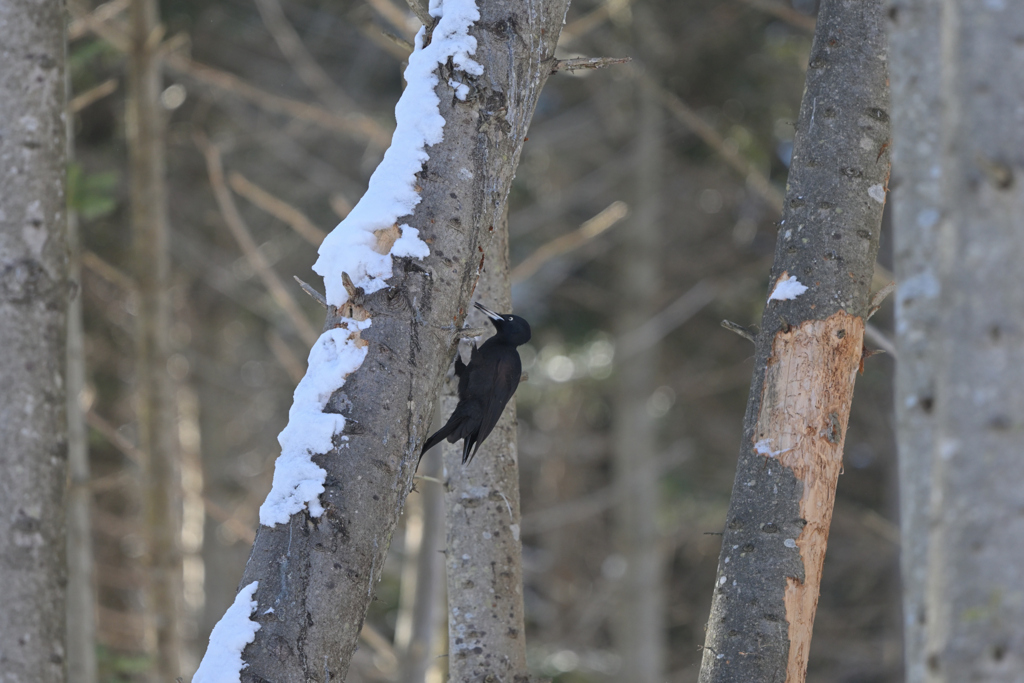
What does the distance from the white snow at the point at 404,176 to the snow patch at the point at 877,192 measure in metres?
1.16

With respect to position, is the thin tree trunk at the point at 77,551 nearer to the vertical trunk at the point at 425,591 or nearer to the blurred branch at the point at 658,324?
the vertical trunk at the point at 425,591

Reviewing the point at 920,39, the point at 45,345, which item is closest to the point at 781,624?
the point at 920,39

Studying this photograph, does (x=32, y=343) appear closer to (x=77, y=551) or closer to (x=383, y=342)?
(x=77, y=551)

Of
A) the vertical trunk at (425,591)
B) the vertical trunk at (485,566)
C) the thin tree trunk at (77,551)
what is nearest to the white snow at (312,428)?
the vertical trunk at (485,566)

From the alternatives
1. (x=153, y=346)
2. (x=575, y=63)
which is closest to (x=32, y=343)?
(x=575, y=63)

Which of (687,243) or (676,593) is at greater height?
(687,243)

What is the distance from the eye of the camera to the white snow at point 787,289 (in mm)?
2369

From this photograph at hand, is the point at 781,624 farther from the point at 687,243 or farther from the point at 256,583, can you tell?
the point at 687,243

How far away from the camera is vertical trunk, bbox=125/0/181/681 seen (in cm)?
422

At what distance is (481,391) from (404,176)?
102 cm

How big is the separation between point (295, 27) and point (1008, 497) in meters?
8.38

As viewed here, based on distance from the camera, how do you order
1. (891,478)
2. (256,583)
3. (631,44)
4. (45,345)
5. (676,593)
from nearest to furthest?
(256,583) → (45,345) → (631,44) → (891,478) → (676,593)

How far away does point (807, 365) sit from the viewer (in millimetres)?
2330

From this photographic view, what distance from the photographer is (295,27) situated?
328 inches
